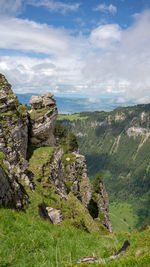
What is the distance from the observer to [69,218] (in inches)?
836

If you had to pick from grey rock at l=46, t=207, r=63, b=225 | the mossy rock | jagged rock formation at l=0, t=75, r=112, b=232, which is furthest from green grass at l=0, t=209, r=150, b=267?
the mossy rock

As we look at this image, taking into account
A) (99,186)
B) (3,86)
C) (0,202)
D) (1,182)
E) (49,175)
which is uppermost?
(3,86)

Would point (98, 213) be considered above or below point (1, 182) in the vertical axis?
below

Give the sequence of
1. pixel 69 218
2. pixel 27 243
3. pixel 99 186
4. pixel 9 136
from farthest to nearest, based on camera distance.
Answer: pixel 99 186 → pixel 9 136 → pixel 69 218 → pixel 27 243

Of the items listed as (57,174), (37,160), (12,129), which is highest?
(12,129)

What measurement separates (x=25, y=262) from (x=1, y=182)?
723cm

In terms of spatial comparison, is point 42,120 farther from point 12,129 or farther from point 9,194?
point 9,194

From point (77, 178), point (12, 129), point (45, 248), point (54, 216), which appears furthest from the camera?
point (77, 178)

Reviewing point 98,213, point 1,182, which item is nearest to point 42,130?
point 1,182

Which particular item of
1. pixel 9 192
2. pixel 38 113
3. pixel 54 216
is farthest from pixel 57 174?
pixel 9 192

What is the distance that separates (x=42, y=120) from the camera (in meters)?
37.4

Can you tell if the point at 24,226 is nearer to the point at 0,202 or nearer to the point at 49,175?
the point at 0,202

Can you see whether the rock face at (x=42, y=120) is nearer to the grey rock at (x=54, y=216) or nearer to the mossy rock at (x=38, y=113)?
the mossy rock at (x=38, y=113)

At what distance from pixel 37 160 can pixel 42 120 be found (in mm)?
10263
